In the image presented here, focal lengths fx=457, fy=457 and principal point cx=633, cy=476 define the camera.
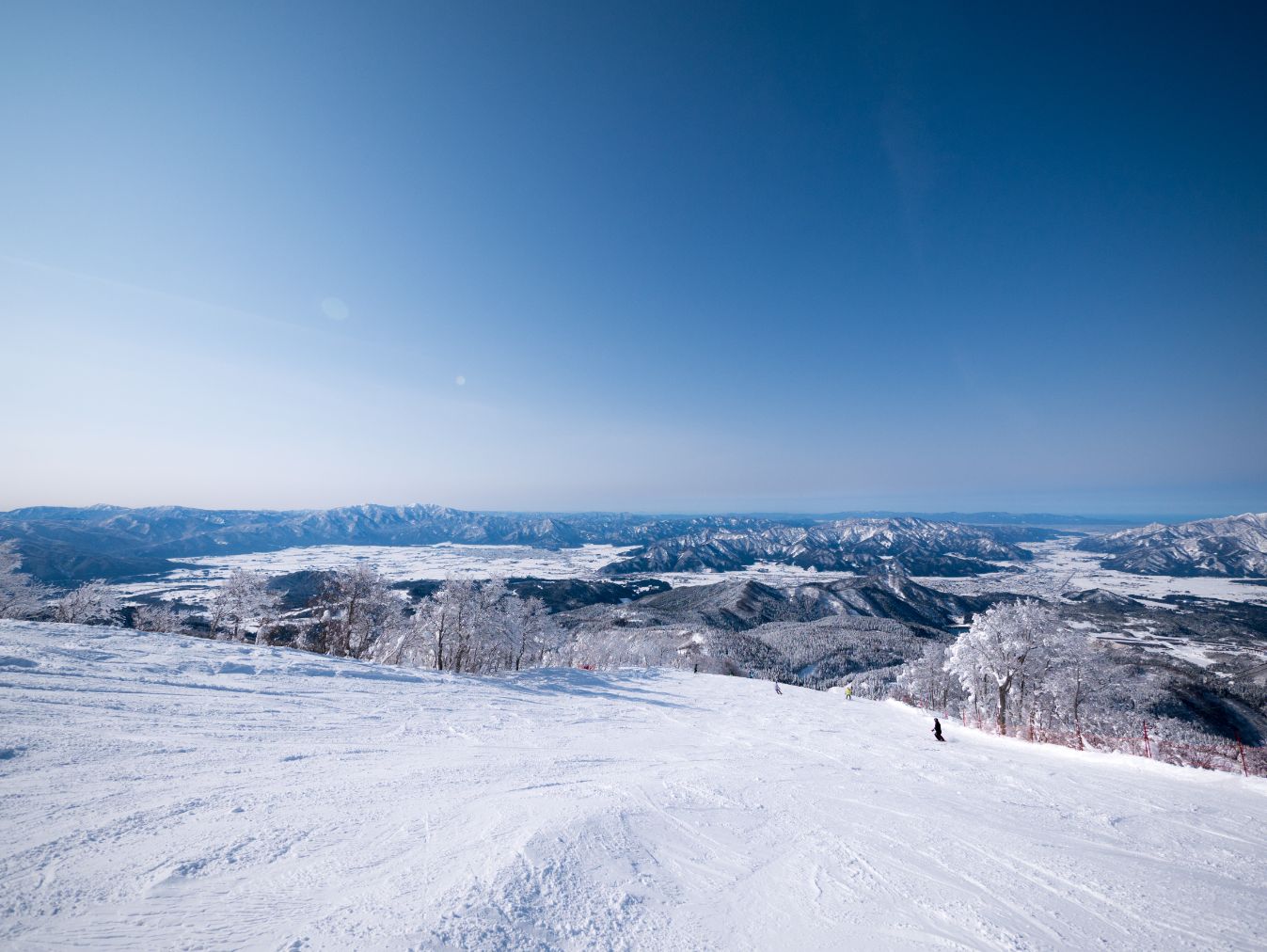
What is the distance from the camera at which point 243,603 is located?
4294 cm

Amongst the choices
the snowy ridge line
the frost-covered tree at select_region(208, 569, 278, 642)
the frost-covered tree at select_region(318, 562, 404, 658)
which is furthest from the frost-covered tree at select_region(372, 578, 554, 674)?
the snowy ridge line

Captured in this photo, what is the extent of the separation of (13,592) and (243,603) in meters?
28.8

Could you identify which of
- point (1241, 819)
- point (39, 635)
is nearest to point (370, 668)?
point (39, 635)

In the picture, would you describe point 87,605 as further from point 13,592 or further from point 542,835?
point 542,835

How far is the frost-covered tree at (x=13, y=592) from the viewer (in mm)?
41781

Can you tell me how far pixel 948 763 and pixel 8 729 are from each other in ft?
90.7

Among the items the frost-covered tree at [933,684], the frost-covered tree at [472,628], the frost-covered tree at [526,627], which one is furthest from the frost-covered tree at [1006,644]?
the frost-covered tree at [472,628]

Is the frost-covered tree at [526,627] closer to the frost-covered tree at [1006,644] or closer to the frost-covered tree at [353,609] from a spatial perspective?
the frost-covered tree at [353,609]

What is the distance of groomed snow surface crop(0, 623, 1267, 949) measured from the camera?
6.22 metres

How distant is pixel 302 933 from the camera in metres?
5.61

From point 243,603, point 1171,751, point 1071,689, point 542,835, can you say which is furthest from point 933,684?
point 243,603

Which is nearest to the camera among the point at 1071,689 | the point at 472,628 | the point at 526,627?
the point at 472,628

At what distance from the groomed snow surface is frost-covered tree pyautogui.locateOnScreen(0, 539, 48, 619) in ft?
139

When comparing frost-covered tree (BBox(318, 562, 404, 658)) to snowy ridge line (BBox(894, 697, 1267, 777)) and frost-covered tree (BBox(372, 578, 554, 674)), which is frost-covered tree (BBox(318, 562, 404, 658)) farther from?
snowy ridge line (BBox(894, 697, 1267, 777))
